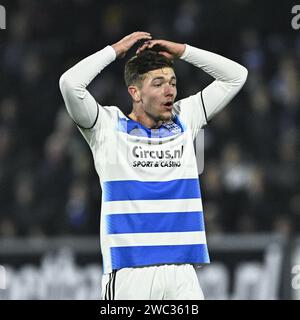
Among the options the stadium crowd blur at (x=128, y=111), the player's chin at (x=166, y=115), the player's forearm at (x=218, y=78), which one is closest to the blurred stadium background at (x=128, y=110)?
the stadium crowd blur at (x=128, y=111)

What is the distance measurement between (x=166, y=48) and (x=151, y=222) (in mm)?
1042

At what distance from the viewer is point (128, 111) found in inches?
520

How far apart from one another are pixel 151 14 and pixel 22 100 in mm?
2575

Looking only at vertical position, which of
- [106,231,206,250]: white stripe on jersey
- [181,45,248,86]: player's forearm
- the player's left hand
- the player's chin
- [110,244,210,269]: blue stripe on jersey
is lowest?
[110,244,210,269]: blue stripe on jersey

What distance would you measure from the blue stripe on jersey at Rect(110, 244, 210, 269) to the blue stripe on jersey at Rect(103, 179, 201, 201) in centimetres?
29

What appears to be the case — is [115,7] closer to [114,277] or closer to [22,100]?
[22,100]

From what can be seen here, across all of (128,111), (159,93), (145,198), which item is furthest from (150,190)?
(128,111)

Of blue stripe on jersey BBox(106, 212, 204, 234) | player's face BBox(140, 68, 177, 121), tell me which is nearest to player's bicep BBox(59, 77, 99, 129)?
player's face BBox(140, 68, 177, 121)

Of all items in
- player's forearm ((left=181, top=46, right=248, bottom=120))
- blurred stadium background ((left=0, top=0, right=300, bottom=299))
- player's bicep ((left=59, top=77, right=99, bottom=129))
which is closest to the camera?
player's bicep ((left=59, top=77, right=99, bottom=129))

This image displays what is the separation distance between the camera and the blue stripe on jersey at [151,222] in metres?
6.09

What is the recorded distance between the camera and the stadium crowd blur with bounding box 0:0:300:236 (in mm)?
12883

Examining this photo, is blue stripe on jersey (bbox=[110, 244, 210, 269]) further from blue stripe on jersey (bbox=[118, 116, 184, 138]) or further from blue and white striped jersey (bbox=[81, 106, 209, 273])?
blue stripe on jersey (bbox=[118, 116, 184, 138])
